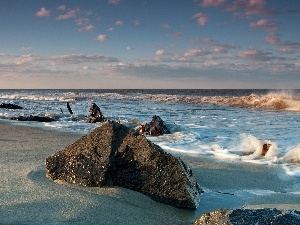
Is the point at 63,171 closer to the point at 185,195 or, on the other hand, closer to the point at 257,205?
the point at 185,195

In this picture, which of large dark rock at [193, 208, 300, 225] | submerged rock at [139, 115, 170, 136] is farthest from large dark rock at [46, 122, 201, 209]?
submerged rock at [139, 115, 170, 136]

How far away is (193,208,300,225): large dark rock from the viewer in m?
2.78

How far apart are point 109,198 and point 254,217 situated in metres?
1.72

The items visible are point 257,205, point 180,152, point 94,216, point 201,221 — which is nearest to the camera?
point 201,221

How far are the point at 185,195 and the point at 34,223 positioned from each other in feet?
5.20

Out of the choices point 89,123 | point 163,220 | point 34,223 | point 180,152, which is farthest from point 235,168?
point 89,123

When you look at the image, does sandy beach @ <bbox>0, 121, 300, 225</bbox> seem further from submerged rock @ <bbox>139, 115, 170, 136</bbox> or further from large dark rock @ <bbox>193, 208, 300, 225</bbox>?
submerged rock @ <bbox>139, 115, 170, 136</bbox>

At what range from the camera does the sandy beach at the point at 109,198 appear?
3559 millimetres

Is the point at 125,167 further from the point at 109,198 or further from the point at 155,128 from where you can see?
the point at 155,128

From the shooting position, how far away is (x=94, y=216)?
3596 mm

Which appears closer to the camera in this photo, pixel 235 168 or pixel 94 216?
pixel 94 216

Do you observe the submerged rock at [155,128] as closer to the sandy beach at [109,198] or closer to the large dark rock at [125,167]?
the sandy beach at [109,198]

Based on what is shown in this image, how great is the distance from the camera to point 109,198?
13.5ft

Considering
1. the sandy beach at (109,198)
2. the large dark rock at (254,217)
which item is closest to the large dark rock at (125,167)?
the sandy beach at (109,198)
